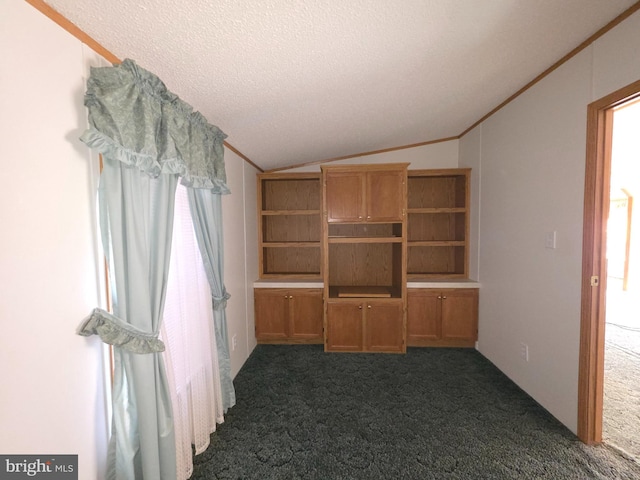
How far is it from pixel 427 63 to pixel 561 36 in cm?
76

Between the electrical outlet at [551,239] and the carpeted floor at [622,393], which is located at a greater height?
the electrical outlet at [551,239]

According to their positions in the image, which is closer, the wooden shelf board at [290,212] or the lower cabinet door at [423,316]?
the lower cabinet door at [423,316]

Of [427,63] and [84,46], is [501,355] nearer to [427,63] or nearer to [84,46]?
[427,63]

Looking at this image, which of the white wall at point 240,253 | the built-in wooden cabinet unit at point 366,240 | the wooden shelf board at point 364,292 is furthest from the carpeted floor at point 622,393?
the white wall at point 240,253

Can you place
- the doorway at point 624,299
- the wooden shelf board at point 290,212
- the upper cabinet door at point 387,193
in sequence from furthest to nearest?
1. the wooden shelf board at point 290,212
2. the upper cabinet door at point 387,193
3. the doorway at point 624,299

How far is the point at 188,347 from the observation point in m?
1.58

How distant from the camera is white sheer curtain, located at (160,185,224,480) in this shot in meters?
1.44

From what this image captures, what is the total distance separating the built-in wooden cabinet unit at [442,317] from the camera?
9.55 ft

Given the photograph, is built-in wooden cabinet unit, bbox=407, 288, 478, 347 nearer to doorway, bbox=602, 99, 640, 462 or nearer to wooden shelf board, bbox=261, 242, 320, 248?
doorway, bbox=602, 99, 640, 462

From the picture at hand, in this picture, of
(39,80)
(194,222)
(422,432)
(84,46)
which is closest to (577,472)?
(422,432)

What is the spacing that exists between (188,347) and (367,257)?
2333mm

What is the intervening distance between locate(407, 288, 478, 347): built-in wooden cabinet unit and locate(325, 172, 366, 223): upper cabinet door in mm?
1109

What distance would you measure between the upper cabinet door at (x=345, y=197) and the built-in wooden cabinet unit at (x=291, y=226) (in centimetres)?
60

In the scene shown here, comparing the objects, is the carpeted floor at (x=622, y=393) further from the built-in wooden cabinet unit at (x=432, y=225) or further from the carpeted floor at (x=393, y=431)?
the built-in wooden cabinet unit at (x=432, y=225)
